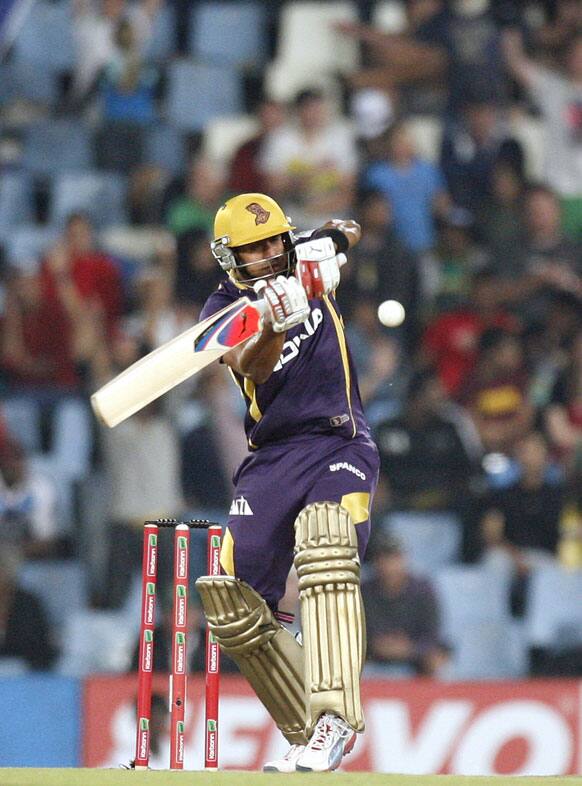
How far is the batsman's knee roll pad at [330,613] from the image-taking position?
436 centimetres

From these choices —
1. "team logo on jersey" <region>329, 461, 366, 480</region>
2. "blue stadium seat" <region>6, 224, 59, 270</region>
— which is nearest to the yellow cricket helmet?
"team logo on jersey" <region>329, 461, 366, 480</region>

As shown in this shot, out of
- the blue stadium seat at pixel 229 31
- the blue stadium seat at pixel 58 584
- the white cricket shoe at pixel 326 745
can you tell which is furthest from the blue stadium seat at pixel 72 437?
the white cricket shoe at pixel 326 745

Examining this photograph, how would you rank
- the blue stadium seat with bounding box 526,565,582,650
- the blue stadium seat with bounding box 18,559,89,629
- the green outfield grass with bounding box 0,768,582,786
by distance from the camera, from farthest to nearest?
the blue stadium seat with bounding box 18,559,89,629, the blue stadium seat with bounding box 526,565,582,650, the green outfield grass with bounding box 0,768,582,786

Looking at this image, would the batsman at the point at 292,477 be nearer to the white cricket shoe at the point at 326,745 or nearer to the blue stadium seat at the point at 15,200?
the white cricket shoe at the point at 326,745

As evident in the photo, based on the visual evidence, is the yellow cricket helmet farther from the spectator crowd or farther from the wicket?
the spectator crowd

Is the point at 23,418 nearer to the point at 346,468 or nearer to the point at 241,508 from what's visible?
the point at 241,508

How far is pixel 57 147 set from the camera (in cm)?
1000

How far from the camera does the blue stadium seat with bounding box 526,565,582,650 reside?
7.83m

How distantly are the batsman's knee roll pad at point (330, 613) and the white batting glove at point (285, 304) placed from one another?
0.53m

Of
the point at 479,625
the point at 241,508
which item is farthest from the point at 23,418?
the point at 241,508

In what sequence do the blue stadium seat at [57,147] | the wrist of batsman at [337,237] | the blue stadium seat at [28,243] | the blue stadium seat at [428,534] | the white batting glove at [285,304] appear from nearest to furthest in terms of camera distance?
the white batting glove at [285,304] → the wrist of batsman at [337,237] → the blue stadium seat at [428,534] → the blue stadium seat at [28,243] → the blue stadium seat at [57,147]

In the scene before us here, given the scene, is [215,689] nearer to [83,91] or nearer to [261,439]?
[261,439]

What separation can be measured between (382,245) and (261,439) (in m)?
4.42

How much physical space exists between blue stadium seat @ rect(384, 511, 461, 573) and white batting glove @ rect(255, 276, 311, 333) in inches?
153
